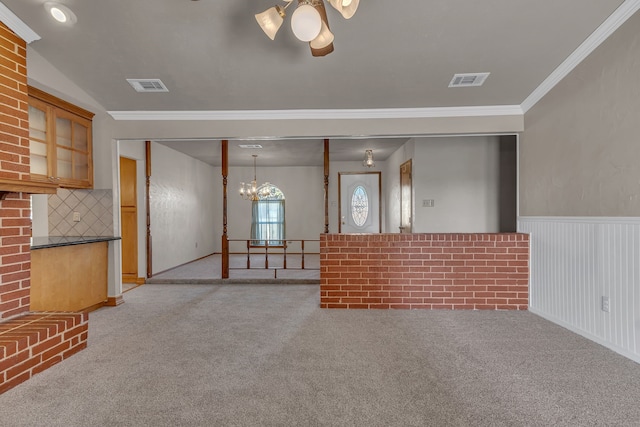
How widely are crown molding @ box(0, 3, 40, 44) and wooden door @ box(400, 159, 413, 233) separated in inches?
205

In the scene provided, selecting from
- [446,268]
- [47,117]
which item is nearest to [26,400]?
[47,117]

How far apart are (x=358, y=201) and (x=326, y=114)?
197 inches

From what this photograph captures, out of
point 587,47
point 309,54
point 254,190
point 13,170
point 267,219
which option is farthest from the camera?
point 267,219

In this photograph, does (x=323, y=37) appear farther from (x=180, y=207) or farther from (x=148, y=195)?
(x=180, y=207)

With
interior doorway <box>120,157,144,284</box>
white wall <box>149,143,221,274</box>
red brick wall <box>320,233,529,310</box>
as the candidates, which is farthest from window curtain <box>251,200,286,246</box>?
red brick wall <box>320,233,529,310</box>

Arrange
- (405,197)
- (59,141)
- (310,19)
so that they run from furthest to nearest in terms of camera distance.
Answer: (405,197) → (59,141) → (310,19)

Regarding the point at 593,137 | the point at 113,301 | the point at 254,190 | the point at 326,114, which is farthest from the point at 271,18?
the point at 254,190

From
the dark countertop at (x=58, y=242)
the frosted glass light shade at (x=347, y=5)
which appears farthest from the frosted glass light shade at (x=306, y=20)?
the dark countertop at (x=58, y=242)

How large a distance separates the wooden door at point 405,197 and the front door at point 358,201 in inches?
80.0

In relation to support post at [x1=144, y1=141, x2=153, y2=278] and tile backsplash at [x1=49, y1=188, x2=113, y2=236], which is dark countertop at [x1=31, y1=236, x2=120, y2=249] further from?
support post at [x1=144, y1=141, x2=153, y2=278]

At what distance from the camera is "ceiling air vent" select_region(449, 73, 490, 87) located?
3.39 m

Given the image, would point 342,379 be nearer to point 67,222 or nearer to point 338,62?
point 338,62

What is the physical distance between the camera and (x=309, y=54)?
3.14m

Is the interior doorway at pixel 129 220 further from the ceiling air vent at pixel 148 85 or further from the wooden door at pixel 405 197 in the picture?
the wooden door at pixel 405 197
